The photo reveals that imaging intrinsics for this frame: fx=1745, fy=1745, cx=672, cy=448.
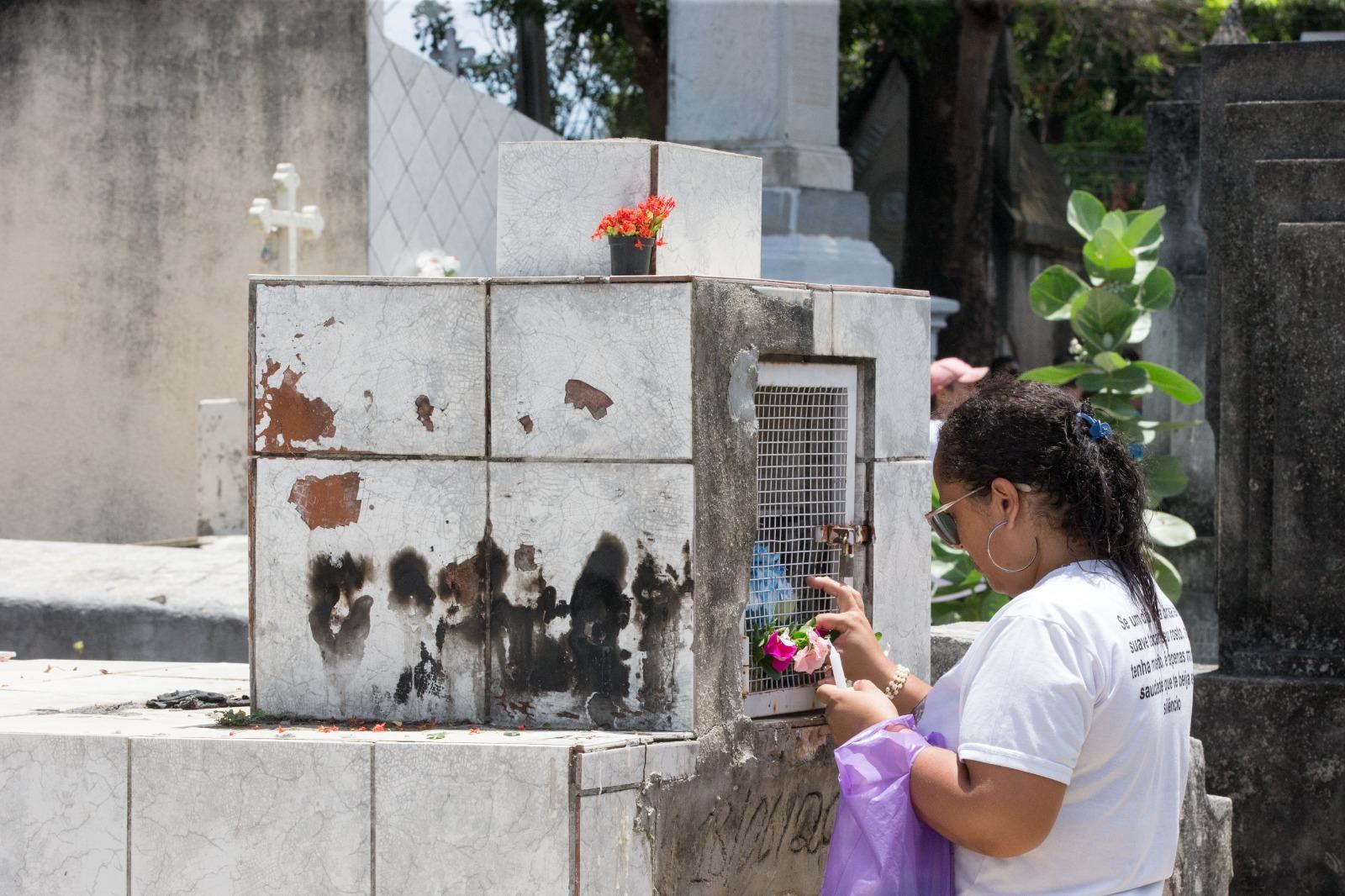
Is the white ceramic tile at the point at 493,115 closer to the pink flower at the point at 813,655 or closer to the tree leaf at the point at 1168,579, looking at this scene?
the tree leaf at the point at 1168,579

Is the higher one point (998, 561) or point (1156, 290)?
point (1156, 290)

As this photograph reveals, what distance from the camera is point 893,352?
4.16 m

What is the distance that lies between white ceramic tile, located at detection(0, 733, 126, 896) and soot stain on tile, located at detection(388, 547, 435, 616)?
2.02 feet

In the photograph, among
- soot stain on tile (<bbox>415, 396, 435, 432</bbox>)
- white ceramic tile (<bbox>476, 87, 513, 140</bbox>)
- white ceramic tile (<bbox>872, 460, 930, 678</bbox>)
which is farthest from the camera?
white ceramic tile (<bbox>476, 87, 513, 140</bbox>)

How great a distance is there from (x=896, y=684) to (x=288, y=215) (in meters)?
6.20

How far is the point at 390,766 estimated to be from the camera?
3.36m

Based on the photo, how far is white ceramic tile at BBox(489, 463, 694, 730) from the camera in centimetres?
348

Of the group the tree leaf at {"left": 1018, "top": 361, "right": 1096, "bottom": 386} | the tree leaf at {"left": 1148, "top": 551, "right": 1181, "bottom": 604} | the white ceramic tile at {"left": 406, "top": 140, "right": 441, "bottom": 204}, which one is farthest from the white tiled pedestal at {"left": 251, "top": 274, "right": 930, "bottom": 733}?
the white ceramic tile at {"left": 406, "top": 140, "right": 441, "bottom": 204}

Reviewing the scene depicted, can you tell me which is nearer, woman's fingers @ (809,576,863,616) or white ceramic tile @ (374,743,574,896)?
white ceramic tile @ (374,743,574,896)

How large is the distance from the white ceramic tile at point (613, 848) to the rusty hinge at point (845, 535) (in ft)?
2.78

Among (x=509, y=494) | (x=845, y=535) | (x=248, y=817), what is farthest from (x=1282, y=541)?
(x=248, y=817)

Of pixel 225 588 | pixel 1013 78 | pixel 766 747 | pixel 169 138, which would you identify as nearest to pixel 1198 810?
pixel 766 747

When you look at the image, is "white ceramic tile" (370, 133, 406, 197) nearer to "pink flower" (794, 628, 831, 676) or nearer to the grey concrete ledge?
the grey concrete ledge

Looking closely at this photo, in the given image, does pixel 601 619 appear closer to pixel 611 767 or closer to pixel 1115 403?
pixel 611 767
